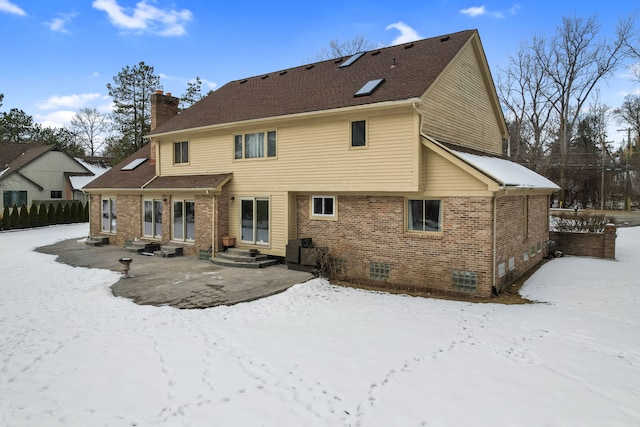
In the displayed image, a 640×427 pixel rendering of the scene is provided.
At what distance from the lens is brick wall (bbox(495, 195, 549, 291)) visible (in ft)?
36.1

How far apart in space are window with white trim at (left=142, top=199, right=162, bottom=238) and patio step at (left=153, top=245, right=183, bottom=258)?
147 cm

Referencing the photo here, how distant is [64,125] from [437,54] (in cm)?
5972

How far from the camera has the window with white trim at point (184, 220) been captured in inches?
642

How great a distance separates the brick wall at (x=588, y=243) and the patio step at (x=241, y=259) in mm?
13088

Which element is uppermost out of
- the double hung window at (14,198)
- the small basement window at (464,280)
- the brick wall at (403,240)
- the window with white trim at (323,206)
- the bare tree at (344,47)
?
the bare tree at (344,47)

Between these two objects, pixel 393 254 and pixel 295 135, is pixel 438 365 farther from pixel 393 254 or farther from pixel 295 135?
pixel 295 135

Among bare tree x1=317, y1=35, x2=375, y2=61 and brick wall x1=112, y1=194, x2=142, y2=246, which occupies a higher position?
bare tree x1=317, y1=35, x2=375, y2=61

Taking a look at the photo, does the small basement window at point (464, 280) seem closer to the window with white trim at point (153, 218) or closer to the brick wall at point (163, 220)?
the brick wall at point (163, 220)

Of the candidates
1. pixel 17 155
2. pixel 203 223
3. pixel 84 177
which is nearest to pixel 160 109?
pixel 203 223

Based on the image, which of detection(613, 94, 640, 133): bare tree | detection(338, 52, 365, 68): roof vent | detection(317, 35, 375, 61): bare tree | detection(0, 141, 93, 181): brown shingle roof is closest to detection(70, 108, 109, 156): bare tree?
detection(0, 141, 93, 181): brown shingle roof

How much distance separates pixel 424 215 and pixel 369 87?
4.49m

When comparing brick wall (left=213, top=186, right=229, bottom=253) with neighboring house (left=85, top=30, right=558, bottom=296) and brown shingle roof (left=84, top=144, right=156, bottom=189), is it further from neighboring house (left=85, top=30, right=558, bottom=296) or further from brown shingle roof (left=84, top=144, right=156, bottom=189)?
brown shingle roof (left=84, top=144, right=156, bottom=189)

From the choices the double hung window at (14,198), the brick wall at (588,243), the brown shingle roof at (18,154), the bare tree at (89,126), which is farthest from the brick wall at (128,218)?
the bare tree at (89,126)

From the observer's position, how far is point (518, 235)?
41.9 feet
